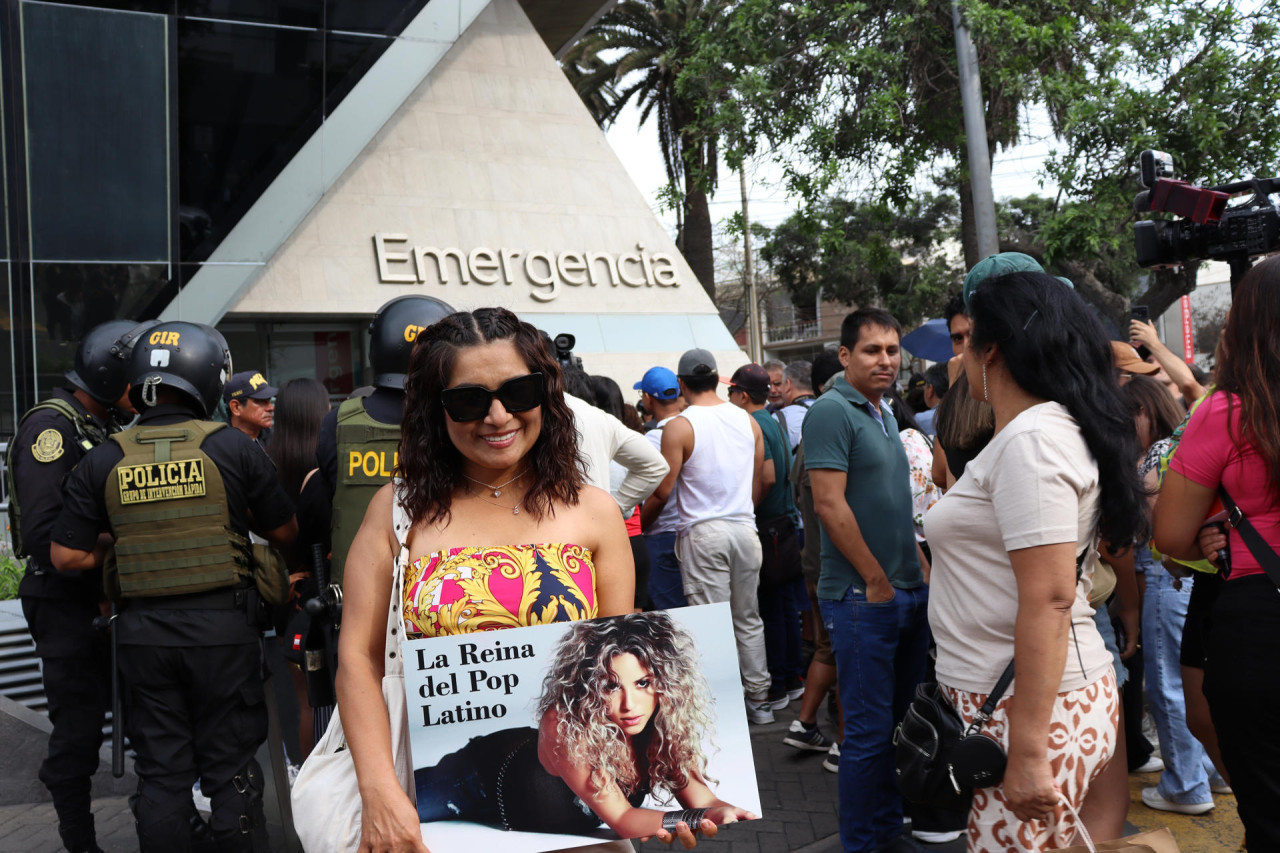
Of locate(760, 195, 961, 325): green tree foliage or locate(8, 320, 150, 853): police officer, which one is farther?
locate(760, 195, 961, 325): green tree foliage

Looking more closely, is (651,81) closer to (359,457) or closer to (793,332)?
(359,457)

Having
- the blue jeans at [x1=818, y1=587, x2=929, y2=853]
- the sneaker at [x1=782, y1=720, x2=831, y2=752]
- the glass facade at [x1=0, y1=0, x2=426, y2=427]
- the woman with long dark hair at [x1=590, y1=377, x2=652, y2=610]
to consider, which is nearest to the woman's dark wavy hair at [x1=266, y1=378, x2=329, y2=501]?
the woman with long dark hair at [x1=590, y1=377, x2=652, y2=610]

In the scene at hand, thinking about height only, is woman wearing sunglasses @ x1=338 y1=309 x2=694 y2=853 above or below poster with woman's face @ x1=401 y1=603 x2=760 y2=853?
above

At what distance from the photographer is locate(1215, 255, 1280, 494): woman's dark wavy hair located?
255 centimetres

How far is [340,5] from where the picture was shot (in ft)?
46.9

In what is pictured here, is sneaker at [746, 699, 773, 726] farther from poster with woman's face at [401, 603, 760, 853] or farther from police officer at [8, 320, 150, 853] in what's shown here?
poster with woman's face at [401, 603, 760, 853]

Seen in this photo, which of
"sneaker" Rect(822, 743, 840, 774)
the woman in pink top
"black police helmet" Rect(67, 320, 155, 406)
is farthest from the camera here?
"sneaker" Rect(822, 743, 840, 774)

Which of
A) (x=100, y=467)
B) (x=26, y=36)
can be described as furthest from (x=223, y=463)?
(x=26, y=36)

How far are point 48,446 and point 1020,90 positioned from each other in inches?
442

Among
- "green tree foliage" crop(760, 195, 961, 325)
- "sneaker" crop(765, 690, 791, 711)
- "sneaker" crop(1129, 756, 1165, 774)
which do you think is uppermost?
"green tree foliage" crop(760, 195, 961, 325)

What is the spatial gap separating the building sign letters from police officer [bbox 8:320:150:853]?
13.0m

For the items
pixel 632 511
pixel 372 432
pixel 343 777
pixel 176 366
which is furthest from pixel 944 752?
pixel 632 511

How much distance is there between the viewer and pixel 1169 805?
14.3 ft

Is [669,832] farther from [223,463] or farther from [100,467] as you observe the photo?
[100,467]
